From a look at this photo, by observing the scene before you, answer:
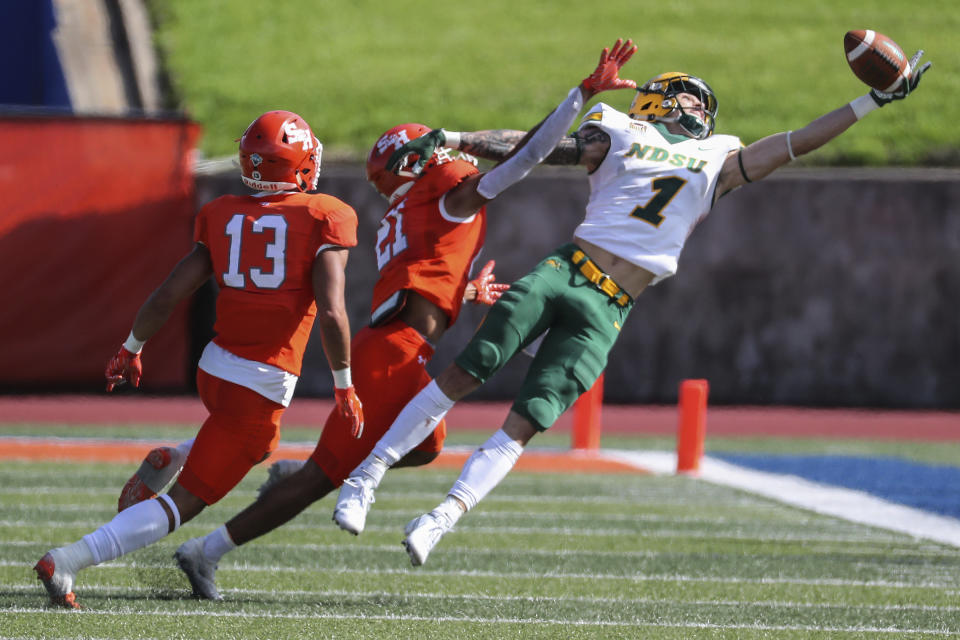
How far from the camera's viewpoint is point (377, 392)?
482 centimetres

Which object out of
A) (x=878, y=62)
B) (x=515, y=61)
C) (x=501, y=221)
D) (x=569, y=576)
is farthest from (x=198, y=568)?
(x=515, y=61)

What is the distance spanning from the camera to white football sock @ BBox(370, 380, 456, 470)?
461cm

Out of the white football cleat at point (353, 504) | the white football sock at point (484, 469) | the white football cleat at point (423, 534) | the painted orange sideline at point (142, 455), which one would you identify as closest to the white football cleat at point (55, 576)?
the white football cleat at point (353, 504)

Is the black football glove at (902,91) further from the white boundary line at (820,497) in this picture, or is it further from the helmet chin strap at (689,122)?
the white boundary line at (820,497)

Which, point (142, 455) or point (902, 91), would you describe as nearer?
point (902, 91)

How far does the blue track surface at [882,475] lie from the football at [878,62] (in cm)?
398

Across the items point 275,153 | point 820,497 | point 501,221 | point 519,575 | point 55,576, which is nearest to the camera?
point 55,576

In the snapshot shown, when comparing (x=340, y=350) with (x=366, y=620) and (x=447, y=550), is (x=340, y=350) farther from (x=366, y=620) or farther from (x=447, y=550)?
(x=447, y=550)

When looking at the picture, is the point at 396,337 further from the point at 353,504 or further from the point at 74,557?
the point at 74,557

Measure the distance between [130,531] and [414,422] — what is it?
100cm

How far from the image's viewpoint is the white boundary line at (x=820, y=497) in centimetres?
744

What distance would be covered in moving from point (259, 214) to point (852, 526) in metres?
4.24

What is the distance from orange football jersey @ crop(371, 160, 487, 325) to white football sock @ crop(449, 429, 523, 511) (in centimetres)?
64

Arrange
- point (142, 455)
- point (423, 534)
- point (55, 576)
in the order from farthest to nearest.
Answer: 1. point (142, 455)
2. point (55, 576)
3. point (423, 534)
